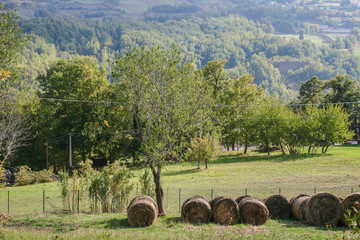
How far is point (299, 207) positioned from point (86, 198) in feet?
40.5

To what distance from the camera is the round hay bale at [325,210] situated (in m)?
16.1

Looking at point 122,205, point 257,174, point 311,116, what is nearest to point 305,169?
point 257,174

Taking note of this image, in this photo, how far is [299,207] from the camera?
57.0ft

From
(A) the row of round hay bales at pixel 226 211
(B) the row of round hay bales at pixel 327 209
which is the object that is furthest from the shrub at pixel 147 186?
(B) the row of round hay bales at pixel 327 209

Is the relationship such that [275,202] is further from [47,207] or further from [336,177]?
[336,177]

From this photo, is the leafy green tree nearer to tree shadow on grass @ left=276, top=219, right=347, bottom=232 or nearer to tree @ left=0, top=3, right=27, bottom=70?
tree @ left=0, top=3, right=27, bottom=70

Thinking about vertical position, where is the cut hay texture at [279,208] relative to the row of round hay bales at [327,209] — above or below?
below

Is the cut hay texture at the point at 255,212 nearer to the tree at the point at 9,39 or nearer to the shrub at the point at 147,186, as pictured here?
the shrub at the point at 147,186

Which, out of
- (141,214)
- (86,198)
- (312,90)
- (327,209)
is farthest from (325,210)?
(312,90)

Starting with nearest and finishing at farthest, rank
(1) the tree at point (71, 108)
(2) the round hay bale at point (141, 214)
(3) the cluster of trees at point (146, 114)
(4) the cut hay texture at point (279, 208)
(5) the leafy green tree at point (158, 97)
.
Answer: (2) the round hay bale at point (141, 214) → (4) the cut hay texture at point (279, 208) → (5) the leafy green tree at point (158, 97) → (3) the cluster of trees at point (146, 114) → (1) the tree at point (71, 108)

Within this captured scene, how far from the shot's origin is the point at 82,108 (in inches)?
1876

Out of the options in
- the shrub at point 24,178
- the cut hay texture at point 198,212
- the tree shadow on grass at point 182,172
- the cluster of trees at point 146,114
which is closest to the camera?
the cut hay texture at point 198,212

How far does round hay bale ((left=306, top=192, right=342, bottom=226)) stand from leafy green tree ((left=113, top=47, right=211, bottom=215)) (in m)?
6.75

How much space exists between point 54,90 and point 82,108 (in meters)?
5.34
